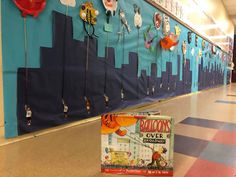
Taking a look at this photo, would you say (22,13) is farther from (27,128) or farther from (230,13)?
(230,13)

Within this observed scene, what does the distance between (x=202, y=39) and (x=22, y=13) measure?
521cm

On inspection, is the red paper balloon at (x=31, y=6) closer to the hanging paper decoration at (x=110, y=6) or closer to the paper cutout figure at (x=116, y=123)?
the hanging paper decoration at (x=110, y=6)

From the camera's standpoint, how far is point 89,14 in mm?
2070

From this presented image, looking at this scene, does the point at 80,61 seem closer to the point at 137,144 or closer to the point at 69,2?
the point at 69,2

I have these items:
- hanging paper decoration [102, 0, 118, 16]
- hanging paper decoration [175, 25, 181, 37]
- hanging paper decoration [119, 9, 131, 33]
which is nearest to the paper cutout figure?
hanging paper decoration [102, 0, 118, 16]

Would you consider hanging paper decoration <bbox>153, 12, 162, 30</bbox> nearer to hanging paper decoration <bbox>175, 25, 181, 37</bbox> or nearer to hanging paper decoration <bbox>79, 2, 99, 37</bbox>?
hanging paper decoration <bbox>175, 25, 181, 37</bbox>

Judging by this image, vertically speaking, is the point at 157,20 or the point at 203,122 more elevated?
the point at 157,20

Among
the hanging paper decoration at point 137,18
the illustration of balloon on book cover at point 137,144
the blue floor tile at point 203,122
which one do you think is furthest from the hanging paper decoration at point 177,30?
the illustration of balloon on book cover at point 137,144

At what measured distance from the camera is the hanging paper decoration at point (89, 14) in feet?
6.55

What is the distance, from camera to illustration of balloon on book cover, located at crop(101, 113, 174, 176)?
1.07m

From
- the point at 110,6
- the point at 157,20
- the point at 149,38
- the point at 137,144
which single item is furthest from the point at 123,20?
the point at 137,144

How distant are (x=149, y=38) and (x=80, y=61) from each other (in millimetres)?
1455

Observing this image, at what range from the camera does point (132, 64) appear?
2816 millimetres

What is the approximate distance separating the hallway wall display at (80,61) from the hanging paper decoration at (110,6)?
0.01m
